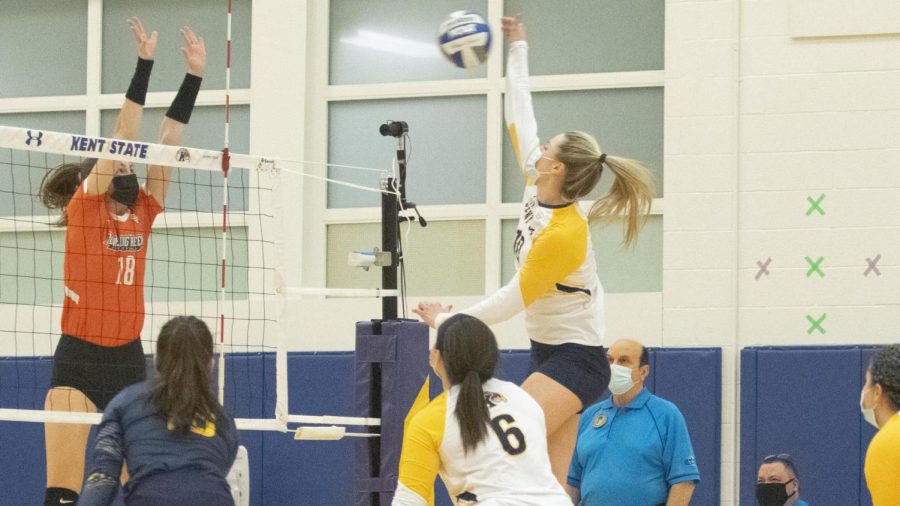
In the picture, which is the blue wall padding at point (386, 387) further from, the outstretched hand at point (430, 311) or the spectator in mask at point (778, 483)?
the spectator in mask at point (778, 483)

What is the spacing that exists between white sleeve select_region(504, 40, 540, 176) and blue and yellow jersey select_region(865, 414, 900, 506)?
213cm

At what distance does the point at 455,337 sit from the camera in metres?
4.12

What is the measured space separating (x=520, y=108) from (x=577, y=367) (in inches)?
49.1

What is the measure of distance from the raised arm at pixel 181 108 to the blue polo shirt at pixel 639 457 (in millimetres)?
2370

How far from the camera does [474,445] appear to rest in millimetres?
3998

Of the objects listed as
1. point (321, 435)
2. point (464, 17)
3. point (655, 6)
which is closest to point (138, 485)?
point (321, 435)

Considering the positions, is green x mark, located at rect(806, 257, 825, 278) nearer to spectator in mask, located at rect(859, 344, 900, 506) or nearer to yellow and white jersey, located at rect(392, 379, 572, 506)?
spectator in mask, located at rect(859, 344, 900, 506)

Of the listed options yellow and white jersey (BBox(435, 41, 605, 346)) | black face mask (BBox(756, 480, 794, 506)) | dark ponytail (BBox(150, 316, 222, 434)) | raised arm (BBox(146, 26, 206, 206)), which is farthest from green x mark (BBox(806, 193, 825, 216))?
dark ponytail (BBox(150, 316, 222, 434))

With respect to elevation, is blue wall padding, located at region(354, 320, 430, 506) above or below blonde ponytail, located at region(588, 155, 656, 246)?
Result: below

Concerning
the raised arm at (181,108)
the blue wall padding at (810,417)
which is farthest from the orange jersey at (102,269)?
the blue wall padding at (810,417)

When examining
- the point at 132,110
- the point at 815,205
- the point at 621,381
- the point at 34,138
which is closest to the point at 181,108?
the point at 132,110

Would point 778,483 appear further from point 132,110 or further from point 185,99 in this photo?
point 132,110

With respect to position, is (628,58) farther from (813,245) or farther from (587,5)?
(813,245)

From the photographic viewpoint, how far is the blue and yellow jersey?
13.1ft
